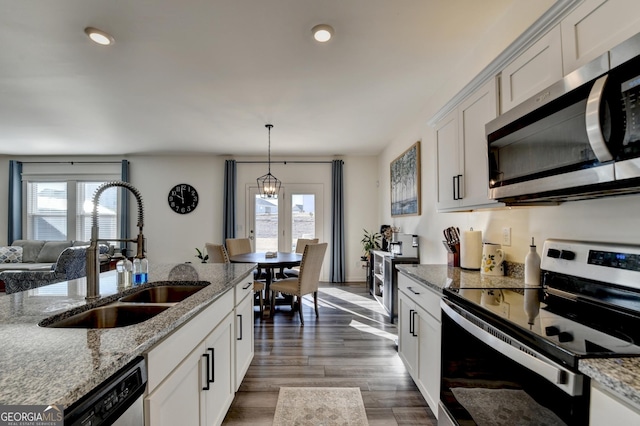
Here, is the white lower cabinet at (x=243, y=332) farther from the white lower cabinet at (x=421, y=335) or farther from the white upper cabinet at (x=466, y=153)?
the white upper cabinet at (x=466, y=153)

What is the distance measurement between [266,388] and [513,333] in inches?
70.2

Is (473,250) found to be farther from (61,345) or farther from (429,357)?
(61,345)

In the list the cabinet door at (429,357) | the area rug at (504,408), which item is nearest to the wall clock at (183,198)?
the cabinet door at (429,357)

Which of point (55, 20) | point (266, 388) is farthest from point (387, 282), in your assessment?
point (55, 20)

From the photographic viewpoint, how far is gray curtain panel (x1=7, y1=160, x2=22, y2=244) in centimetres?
560

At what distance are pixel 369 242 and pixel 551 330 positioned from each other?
4409 mm

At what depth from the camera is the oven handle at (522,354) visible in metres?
0.77

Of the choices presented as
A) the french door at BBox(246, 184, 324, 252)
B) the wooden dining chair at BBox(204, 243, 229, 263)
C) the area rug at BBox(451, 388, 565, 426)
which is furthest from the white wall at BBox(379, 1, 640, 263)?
the french door at BBox(246, 184, 324, 252)

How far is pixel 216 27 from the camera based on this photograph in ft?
6.69

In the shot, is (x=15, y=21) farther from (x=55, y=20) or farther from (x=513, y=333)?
(x=513, y=333)

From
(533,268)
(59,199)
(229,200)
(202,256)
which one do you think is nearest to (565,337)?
(533,268)

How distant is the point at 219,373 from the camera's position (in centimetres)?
157

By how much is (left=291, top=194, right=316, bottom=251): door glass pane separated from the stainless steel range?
4.43 m

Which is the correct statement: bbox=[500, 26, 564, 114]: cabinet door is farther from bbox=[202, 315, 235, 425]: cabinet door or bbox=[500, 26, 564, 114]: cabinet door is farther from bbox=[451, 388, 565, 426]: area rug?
bbox=[202, 315, 235, 425]: cabinet door
